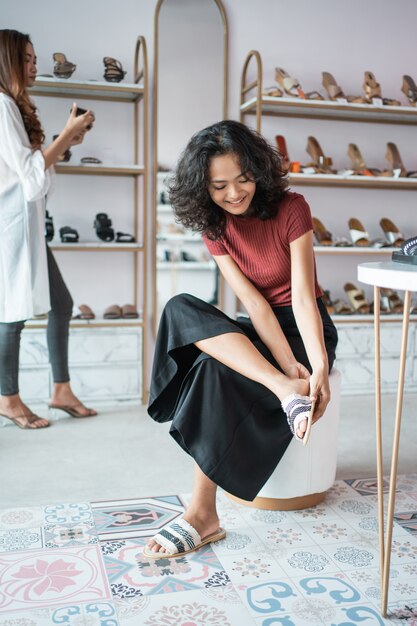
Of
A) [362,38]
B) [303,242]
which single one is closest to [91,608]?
[303,242]

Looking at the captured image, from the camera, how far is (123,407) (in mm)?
3277

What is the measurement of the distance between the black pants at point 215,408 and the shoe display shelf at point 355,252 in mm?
1752

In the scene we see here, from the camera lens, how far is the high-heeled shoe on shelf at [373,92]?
3.56 meters

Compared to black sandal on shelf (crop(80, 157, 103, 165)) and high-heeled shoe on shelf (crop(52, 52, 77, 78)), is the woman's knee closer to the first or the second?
black sandal on shelf (crop(80, 157, 103, 165))

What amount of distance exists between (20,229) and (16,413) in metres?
0.76

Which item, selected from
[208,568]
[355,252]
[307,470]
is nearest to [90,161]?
[355,252]

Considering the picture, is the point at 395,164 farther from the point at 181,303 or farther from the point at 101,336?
the point at 181,303

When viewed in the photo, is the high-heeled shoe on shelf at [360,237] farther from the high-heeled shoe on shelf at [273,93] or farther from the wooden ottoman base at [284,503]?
the wooden ottoman base at [284,503]

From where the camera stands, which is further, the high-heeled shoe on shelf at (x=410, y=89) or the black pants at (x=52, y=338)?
the high-heeled shoe on shelf at (x=410, y=89)

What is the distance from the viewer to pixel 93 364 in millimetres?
3289

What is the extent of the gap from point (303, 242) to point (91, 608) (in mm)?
1080

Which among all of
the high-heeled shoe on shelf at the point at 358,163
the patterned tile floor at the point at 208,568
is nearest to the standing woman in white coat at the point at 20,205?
the patterned tile floor at the point at 208,568

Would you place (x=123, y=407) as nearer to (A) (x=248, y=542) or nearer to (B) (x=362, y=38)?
(A) (x=248, y=542)

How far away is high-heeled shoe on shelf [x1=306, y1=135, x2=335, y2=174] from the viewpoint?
3580 mm
